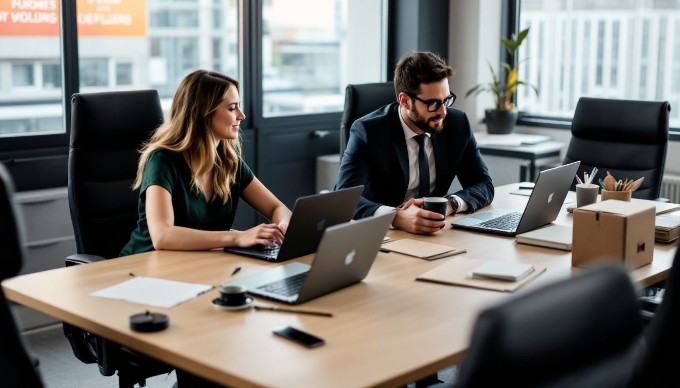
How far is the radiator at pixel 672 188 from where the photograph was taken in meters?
4.63

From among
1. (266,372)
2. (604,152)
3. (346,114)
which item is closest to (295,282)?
(266,372)

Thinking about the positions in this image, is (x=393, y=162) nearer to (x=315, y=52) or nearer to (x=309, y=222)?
(x=309, y=222)

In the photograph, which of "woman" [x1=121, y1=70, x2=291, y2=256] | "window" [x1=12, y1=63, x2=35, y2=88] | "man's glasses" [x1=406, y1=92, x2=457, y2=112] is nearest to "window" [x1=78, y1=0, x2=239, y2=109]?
"window" [x1=12, y1=63, x2=35, y2=88]

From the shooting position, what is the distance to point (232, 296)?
80.7 inches

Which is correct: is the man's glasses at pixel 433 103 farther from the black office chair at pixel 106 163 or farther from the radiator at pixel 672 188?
the radiator at pixel 672 188

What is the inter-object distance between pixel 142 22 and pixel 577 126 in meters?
2.07

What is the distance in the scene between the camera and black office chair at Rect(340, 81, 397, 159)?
3709 millimetres

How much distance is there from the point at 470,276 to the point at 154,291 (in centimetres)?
79

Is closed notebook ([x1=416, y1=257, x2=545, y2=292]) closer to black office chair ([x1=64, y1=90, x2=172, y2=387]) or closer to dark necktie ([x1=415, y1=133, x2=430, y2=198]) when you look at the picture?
dark necktie ([x1=415, y1=133, x2=430, y2=198])

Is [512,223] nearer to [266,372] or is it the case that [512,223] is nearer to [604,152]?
[604,152]

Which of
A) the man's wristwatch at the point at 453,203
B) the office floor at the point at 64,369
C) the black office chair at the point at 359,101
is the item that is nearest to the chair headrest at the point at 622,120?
the black office chair at the point at 359,101

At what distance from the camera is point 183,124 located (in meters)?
2.85

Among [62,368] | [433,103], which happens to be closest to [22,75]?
[62,368]

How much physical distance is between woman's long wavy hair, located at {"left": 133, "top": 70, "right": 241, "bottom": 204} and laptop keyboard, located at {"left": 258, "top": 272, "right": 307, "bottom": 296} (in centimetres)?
66
